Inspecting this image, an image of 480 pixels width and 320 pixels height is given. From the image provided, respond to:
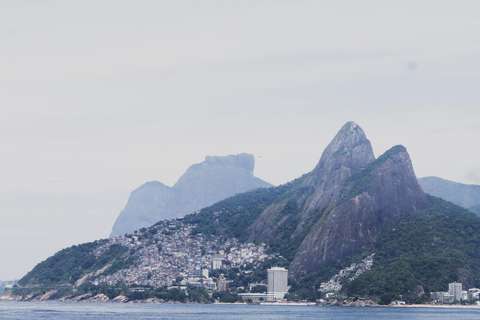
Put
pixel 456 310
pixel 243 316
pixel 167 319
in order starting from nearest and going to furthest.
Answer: pixel 167 319, pixel 243 316, pixel 456 310

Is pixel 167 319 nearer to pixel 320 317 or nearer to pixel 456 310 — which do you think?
pixel 320 317

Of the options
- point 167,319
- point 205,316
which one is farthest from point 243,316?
point 167,319

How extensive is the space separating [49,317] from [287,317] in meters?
50.9

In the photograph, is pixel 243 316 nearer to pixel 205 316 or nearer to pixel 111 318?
pixel 205 316

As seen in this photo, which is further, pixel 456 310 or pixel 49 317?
pixel 456 310

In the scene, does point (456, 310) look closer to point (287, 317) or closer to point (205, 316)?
point (287, 317)

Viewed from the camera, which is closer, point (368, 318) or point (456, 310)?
point (368, 318)

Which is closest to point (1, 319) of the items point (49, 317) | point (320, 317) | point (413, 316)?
point (49, 317)

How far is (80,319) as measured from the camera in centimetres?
16175

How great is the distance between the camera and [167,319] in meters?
161

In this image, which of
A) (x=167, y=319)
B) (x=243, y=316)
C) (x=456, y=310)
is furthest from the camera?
(x=456, y=310)

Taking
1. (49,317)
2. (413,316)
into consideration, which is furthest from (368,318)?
(49,317)

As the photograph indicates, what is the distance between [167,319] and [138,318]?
754cm

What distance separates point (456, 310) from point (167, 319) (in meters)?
79.8
